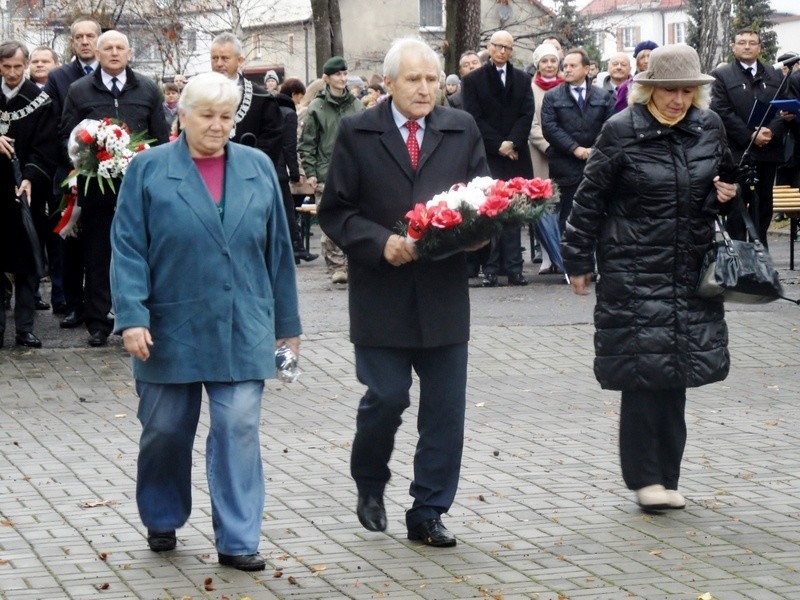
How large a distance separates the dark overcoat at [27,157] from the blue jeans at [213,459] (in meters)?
6.28

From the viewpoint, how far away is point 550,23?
209 ft

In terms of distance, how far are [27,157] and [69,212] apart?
3.34ft

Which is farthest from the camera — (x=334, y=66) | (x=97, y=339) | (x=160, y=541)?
(x=334, y=66)

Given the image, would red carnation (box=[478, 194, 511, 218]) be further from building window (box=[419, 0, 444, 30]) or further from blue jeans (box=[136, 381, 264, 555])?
building window (box=[419, 0, 444, 30])

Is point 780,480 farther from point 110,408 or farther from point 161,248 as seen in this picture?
point 110,408

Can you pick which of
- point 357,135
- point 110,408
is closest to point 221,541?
point 357,135

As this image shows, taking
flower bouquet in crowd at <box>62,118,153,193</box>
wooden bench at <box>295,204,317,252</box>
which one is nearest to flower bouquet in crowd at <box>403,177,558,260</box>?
flower bouquet in crowd at <box>62,118,153,193</box>

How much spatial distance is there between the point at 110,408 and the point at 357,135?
4005 mm

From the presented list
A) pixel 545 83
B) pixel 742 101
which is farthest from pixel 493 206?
pixel 545 83

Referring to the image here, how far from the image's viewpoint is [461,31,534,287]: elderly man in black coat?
51.6 ft

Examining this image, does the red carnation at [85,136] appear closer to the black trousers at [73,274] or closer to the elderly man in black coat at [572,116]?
the black trousers at [73,274]

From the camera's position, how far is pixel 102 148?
11.7 meters

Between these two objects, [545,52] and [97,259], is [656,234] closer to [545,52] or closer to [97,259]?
[97,259]

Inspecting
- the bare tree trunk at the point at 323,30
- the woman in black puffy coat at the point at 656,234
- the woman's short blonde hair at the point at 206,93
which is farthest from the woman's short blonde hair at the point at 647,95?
the bare tree trunk at the point at 323,30
